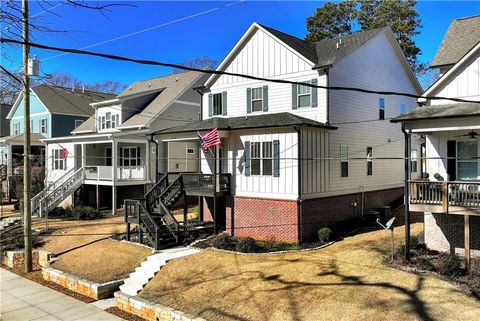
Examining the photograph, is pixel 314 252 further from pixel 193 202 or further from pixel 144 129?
pixel 144 129

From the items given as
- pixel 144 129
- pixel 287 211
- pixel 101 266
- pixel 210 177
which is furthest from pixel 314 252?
pixel 144 129

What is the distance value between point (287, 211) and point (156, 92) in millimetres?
19177

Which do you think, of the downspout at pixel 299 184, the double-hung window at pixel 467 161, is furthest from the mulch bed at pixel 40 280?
the double-hung window at pixel 467 161

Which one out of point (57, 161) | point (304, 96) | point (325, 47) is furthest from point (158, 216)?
point (57, 161)

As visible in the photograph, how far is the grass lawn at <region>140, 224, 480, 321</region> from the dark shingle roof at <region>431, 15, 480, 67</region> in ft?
24.9

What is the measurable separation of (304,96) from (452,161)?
24.1 feet

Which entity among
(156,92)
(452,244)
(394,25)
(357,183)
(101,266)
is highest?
(394,25)

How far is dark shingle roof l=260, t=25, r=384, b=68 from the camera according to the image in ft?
65.9

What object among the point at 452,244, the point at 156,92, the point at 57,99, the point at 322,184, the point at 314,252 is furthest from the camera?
the point at 57,99

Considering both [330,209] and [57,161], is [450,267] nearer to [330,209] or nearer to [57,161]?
[330,209]

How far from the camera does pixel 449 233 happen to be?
1477 centimetres

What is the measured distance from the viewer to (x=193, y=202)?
29750 mm

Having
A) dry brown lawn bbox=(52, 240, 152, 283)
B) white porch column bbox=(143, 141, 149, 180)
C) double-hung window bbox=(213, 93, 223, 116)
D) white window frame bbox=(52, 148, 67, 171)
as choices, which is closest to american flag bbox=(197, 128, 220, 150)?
double-hung window bbox=(213, 93, 223, 116)

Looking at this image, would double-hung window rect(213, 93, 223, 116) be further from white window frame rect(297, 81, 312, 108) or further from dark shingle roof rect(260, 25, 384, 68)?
white window frame rect(297, 81, 312, 108)
